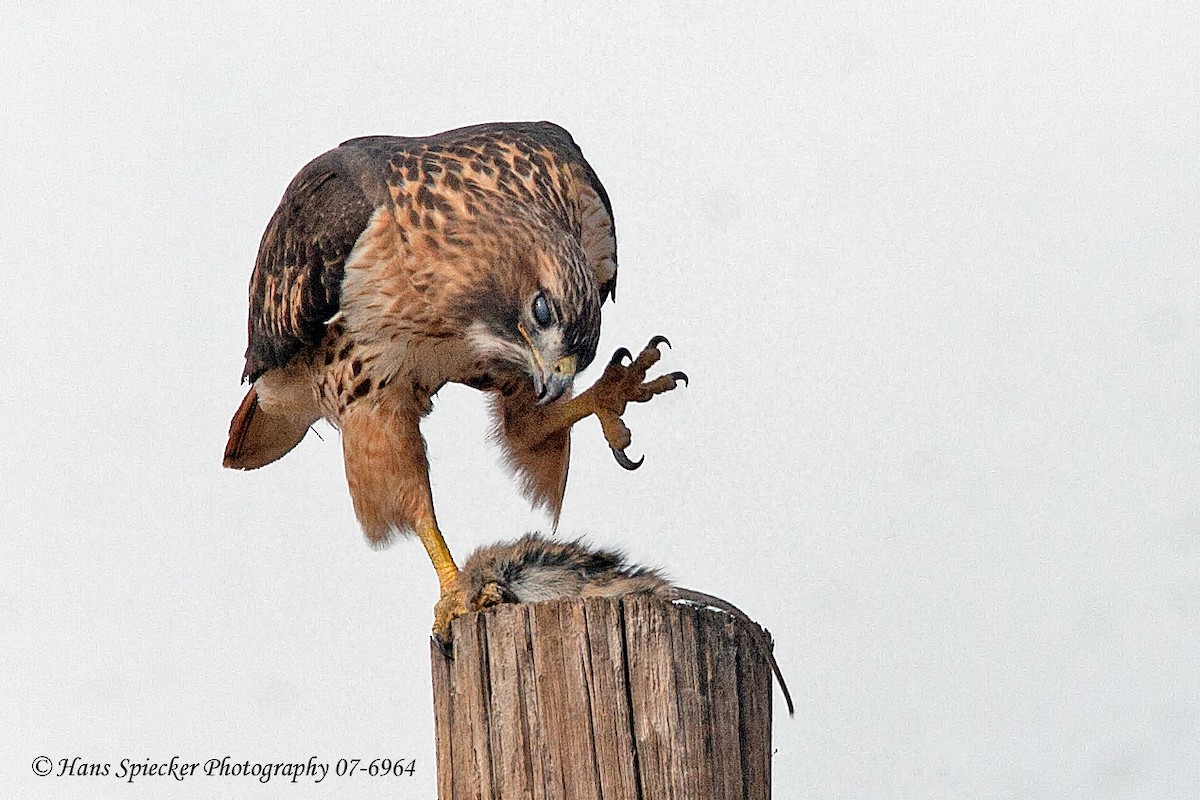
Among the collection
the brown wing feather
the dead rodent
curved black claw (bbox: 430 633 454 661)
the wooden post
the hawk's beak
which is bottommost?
the wooden post

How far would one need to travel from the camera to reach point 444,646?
11.5 ft

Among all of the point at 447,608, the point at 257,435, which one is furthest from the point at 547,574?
the point at 257,435

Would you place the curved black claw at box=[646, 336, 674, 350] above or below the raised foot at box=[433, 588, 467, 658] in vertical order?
above

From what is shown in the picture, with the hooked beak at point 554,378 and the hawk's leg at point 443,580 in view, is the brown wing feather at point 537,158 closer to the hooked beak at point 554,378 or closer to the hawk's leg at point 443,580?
the hooked beak at point 554,378

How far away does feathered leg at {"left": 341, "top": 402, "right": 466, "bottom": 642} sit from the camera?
4977mm

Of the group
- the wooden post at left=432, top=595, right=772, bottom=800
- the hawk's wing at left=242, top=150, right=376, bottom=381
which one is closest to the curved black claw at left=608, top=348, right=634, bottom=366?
the hawk's wing at left=242, top=150, right=376, bottom=381

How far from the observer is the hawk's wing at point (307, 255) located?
196 inches

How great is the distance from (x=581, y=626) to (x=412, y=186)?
7.56ft

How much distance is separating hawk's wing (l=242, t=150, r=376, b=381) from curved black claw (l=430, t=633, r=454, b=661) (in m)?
1.70

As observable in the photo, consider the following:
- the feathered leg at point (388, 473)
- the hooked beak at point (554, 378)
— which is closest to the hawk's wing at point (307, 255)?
the feathered leg at point (388, 473)

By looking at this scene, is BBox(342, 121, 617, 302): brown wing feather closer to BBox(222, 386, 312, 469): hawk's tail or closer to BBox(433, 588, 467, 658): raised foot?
BBox(222, 386, 312, 469): hawk's tail

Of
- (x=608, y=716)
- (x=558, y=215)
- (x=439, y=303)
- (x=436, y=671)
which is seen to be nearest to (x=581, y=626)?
(x=608, y=716)

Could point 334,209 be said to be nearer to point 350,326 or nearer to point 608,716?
point 350,326

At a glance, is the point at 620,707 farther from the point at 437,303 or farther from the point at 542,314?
the point at 437,303
